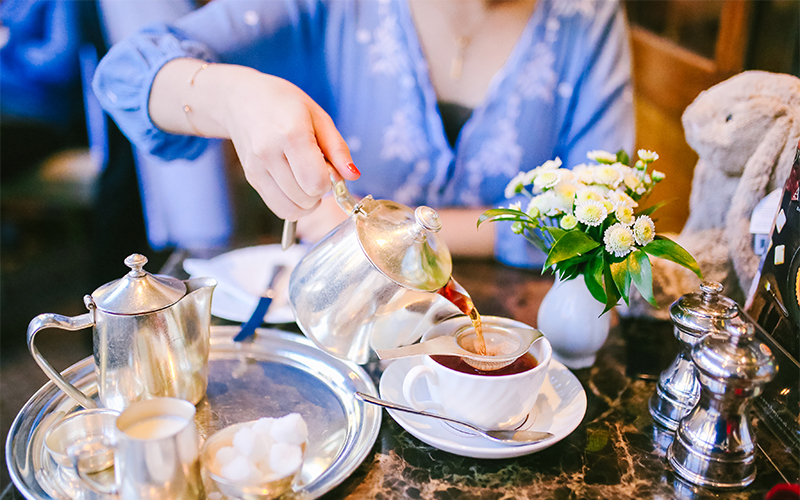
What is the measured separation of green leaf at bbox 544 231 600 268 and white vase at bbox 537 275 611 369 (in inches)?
3.8

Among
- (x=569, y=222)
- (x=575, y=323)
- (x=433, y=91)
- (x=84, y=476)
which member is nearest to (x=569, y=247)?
(x=569, y=222)

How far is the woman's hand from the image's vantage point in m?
0.67

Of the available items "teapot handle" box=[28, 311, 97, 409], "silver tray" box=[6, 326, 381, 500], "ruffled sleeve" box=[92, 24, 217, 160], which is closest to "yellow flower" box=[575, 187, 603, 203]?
"silver tray" box=[6, 326, 381, 500]

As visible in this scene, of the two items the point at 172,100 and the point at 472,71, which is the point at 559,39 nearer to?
the point at 472,71

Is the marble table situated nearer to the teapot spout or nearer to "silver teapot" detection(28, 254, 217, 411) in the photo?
"silver teapot" detection(28, 254, 217, 411)

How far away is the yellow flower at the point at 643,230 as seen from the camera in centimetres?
65

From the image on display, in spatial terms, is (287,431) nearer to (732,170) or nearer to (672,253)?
(672,253)

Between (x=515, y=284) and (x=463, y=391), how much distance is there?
0.48 m

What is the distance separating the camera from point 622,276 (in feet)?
2.20

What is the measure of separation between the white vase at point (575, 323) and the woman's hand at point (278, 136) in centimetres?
36

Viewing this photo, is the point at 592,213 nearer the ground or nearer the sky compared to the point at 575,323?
nearer the sky

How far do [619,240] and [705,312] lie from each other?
13 cm

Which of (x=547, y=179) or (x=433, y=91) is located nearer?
(x=547, y=179)

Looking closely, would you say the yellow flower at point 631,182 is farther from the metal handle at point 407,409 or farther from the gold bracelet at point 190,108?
the gold bracelet at point 190,108
